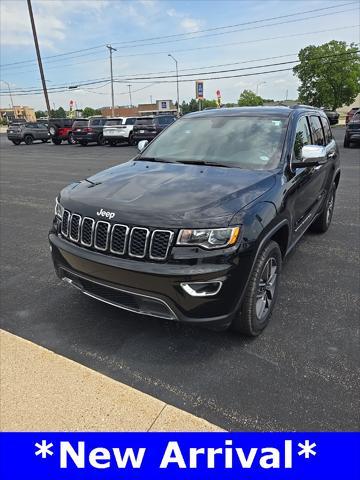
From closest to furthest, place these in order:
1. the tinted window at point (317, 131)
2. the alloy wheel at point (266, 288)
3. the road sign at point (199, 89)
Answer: the alloy wheel at point (266, 288), the tinted window at point (317, 131), the road sign at point (199, 89)

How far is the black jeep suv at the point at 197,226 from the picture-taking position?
7.85ft

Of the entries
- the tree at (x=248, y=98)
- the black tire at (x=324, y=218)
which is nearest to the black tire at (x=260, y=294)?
the black tire at (x=324, y=218)

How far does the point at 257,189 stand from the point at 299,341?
4.11 ft

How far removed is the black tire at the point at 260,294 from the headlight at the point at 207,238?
1.25 ft

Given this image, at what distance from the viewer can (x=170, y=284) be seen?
2.37 m

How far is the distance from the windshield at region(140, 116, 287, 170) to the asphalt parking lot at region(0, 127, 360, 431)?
140 cm

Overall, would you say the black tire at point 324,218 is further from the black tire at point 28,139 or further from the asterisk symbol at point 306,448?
the black tire at point 28,139

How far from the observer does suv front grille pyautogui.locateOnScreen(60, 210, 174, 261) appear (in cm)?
241

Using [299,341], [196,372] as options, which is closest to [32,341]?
[196,372]

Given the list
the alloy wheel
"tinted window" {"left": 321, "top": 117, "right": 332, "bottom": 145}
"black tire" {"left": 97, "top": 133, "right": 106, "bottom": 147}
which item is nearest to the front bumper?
the alloy wheel

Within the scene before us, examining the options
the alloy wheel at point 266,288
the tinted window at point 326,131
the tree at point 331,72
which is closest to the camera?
the alloy wheel at point 266,288

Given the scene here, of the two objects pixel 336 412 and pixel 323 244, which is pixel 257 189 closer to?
pixel 336 412

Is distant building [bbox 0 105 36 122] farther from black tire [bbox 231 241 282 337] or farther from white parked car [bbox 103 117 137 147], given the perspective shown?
black tire [bbox 231 241 282 337]

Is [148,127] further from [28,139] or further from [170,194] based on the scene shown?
[170,194]
